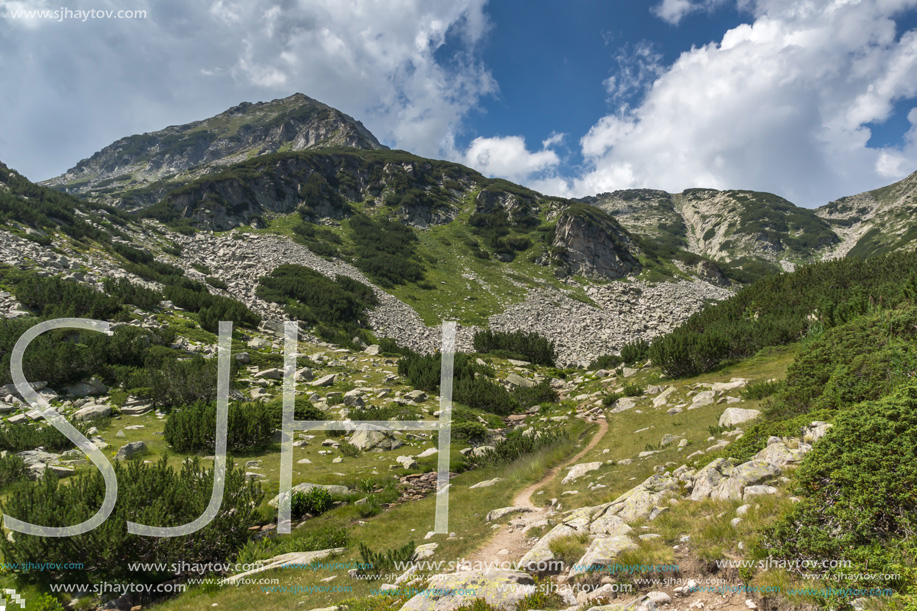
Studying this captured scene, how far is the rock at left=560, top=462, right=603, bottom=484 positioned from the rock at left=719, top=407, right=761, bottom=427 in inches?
164

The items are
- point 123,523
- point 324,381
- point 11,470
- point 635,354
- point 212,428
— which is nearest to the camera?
point 123,523

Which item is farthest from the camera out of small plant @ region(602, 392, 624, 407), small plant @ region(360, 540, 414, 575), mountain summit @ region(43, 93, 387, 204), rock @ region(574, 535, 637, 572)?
mountain summit @ region(43, 93, 387, 204)

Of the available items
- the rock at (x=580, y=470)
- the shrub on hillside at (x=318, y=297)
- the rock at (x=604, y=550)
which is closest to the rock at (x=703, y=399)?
the rock at (x=580, y=470)

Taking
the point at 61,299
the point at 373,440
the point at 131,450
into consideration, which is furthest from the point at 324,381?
the point at 61,299

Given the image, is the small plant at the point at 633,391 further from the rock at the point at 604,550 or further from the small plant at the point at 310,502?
the rock at the point at 604,550

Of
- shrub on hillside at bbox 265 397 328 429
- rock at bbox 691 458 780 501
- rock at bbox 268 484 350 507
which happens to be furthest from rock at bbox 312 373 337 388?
rock at bbox 691 458 780 501

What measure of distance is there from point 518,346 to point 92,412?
3247 cm

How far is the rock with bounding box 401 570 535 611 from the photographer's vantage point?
505 centimetres

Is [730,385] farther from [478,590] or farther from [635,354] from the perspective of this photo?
[478,590]

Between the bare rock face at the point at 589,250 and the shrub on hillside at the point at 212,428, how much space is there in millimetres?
67180

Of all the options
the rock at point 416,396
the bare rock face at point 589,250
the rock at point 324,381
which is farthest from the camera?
the bare rock face at point 589,250

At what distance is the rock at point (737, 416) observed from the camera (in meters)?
11.9

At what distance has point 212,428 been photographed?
1445cm

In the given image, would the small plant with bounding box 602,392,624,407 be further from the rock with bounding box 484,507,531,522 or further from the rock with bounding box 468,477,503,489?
the rock with bounding box 484,507,531,522
